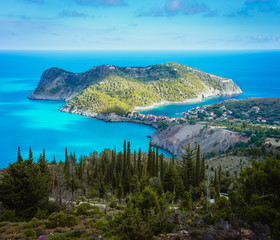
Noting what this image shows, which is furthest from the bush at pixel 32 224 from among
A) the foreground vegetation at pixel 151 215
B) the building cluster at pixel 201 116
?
the building cluster at pixel 201 116

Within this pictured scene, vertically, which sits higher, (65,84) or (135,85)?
(65,84)

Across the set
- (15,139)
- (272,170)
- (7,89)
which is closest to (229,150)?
(272,170)

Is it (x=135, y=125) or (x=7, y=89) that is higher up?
(x=7, y=89)

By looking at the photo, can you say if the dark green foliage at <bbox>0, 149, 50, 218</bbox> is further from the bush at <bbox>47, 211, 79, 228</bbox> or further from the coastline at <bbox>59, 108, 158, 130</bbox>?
the coastline at <bbox>59, 108, 158, 130</bbox>

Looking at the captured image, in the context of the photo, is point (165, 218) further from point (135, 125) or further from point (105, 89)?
point (105, 89)

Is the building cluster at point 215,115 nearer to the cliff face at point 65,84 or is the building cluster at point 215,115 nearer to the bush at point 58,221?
the cliff face at point 65,84

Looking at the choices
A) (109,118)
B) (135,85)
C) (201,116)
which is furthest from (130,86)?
(201,116)

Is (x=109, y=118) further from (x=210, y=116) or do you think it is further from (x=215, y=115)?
(x=215, y=115)
